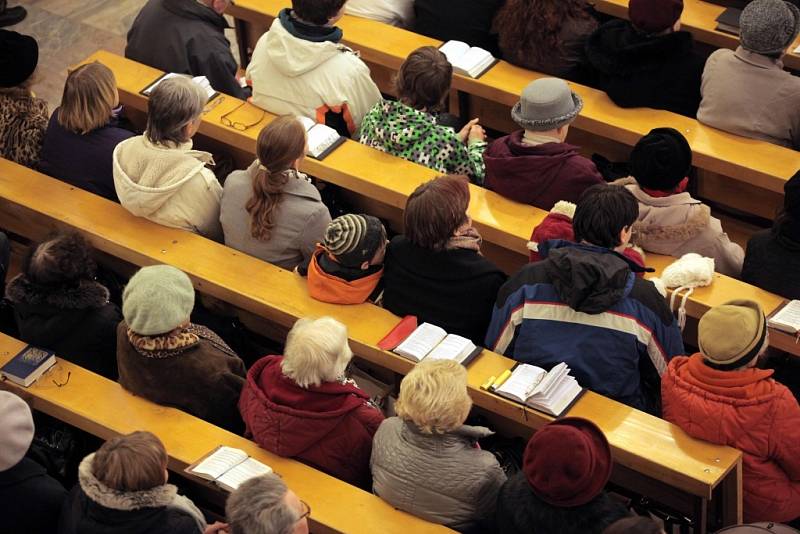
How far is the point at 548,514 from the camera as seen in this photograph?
380 cm

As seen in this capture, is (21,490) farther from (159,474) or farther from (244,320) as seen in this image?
(244,320)

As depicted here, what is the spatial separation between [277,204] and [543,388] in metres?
1.39

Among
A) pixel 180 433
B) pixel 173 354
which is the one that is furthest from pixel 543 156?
pixel 180 433

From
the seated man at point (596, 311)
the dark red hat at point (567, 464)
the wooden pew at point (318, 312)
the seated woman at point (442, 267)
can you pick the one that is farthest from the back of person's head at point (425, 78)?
the dark red hat at point (567, 464)

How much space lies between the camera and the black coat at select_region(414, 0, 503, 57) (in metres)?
6.48

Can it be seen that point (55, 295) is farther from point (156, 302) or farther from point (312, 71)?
point (312, 71)

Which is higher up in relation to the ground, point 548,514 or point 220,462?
point 548,514

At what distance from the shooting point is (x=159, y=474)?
3.86 metres

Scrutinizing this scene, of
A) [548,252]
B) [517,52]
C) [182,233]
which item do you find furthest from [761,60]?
[182,233]

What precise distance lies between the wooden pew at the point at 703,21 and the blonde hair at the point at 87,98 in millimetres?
2774

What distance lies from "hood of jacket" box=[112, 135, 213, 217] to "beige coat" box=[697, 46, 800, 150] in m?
2.35

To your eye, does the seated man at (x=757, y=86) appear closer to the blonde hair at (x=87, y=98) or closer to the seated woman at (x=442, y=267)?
the seated woman at (x=442, y=267)

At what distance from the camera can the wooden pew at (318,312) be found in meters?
4.14

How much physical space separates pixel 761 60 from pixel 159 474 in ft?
11.0
